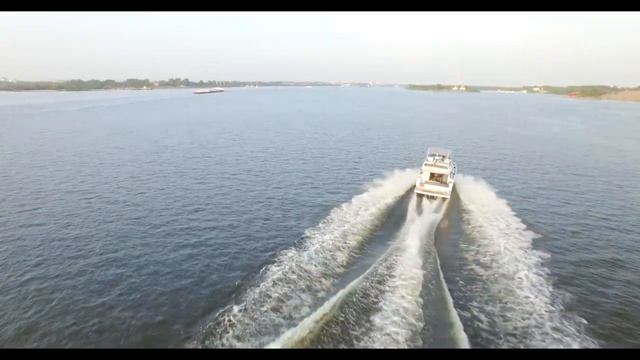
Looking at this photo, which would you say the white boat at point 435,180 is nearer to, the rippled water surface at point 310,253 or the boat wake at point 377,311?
the rippled water surface at point 310,253

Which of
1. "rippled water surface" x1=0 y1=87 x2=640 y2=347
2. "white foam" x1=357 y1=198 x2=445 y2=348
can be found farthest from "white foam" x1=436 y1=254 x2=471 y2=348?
"white foam" x1=357 y1=198 x2=445 y2=348

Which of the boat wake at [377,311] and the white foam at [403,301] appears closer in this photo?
the boat wake at [377,311]

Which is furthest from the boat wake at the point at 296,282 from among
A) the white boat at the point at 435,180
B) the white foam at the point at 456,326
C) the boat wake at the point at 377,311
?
the white foam at the point at 456,326

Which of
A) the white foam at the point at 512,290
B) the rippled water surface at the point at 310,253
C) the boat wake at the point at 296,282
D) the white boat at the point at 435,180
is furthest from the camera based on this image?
the white boat at the point at 435,180

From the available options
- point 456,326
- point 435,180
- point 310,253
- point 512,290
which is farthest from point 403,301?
point 435,180

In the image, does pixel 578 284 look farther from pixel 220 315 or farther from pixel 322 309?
pixel 220 315

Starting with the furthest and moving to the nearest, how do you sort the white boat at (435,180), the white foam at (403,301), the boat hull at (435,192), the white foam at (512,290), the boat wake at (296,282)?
the white boat at (435,180) < the boat hull at (435,192) < the white foam at (512,290) < the boat wake at (296,282) < the white foam at (403,301)
